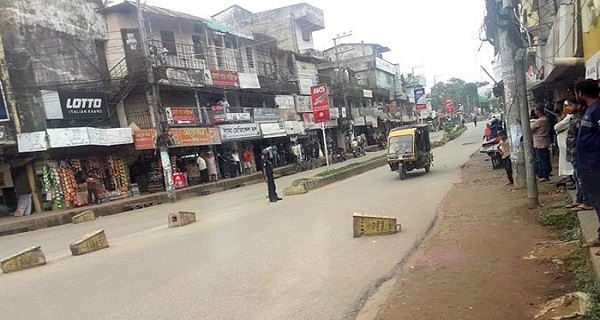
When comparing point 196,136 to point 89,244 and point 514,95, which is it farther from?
point 514,95

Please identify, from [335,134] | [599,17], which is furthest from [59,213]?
[335,134]

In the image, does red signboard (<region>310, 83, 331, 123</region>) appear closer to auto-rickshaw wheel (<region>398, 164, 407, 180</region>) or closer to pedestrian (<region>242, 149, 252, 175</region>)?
auto-rickshaw wheel (<region>398, 164, 407, 180</region>)

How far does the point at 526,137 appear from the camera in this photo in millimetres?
9594

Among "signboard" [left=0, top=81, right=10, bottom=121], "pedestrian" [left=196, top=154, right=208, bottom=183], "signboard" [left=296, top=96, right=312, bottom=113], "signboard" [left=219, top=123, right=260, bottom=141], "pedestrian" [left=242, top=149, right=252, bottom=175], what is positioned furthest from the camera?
"signboard" [left=296, top=96, right=312, bottom=113]

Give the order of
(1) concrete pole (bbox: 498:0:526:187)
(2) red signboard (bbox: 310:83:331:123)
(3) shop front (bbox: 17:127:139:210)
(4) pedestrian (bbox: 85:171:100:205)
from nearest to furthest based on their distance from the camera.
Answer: (1) concrete pole (bbox: 498:0:526:187), (3) shop front (bbox: 17:127:139:210), (4) pedestrian (bbox: 85:171:100:205), (2) red signboard (bbox: 310:83:331:123)

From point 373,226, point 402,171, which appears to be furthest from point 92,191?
point 373,226

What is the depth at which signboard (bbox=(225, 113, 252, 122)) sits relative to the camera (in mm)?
29156

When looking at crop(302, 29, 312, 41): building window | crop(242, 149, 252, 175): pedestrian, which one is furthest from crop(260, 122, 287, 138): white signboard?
crop(302, 29, 312, 41): building window

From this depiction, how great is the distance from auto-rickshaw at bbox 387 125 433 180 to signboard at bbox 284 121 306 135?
17.3 m

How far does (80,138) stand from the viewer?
68.5 feet

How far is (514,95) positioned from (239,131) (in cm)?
2125

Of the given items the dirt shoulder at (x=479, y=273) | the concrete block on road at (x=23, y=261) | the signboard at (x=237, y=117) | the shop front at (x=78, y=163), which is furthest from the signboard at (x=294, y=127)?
the dirt shoulder at (x=479, y=273)

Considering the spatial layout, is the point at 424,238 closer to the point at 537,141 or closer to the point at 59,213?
the point at 537,141

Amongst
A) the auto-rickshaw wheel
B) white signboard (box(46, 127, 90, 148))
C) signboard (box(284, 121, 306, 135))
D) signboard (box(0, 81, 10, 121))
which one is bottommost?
the auto-rickshaw wheel
